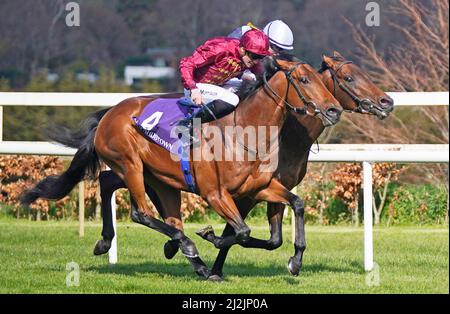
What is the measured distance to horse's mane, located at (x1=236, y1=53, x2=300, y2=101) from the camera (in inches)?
281

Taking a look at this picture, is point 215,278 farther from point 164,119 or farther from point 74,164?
point 74,164

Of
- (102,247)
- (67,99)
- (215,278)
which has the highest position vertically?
(67,99)

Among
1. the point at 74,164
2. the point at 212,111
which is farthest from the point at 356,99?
the point at 74,164

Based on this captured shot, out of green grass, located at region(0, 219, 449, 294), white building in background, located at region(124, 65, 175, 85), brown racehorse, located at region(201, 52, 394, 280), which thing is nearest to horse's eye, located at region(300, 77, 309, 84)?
brown racehorse, located at region(201, 52, 394, 280)

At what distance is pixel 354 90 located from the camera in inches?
287

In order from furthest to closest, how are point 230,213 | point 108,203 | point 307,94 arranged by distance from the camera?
1. point 108,203
2. point 230,213
3. point 307,94

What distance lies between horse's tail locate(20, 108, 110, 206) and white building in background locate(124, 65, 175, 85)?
23655 millimetres

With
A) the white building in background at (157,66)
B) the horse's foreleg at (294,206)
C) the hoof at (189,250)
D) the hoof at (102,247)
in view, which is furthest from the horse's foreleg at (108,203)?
the white building in background at (157,66)

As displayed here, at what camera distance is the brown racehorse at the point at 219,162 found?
6.92m

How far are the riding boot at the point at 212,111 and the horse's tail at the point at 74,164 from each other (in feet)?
3.54

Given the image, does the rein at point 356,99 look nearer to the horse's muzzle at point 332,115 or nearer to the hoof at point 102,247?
the horse's muzzle at point 332,115

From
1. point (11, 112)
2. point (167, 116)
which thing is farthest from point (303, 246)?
point (11, 112)

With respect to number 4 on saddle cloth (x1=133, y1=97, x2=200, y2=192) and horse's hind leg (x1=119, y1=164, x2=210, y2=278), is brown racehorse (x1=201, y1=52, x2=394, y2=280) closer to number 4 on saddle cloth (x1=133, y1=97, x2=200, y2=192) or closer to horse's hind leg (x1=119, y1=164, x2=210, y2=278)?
horse's hind leg (x1=119, y1=164, x2=210, y2=278)

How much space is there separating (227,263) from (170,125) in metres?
1.42
